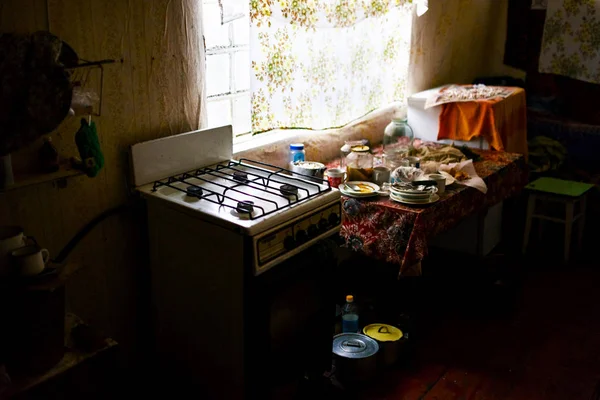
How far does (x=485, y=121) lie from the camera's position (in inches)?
140

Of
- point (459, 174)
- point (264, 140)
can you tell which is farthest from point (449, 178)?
point (264, 140)

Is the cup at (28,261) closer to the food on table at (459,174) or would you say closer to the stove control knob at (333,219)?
the stove control knob at (333,219)

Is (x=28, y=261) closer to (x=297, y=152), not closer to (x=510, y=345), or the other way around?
(x=297, y=152)

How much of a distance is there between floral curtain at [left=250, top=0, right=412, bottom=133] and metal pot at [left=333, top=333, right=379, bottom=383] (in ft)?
3.58

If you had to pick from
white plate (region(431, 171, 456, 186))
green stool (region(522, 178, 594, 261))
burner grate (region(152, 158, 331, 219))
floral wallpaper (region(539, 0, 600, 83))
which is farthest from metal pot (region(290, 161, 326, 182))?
floral wallpaper (region(539, 0, 600, 83))

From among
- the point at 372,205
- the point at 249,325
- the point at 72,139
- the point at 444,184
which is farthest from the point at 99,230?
the point at 444,184

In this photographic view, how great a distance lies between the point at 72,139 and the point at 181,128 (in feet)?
1.67

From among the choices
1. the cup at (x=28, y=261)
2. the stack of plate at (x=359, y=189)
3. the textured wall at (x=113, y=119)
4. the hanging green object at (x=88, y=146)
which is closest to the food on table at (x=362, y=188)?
the stack of plate at (x=359, y=189)

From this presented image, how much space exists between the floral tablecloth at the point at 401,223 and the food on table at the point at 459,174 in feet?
0.27

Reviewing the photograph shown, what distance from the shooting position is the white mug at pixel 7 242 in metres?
1.75

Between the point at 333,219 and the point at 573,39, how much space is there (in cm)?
330

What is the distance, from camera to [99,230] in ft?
7.59

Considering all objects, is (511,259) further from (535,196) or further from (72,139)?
(72,139)

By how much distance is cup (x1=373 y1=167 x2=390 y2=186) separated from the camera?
2976mm
